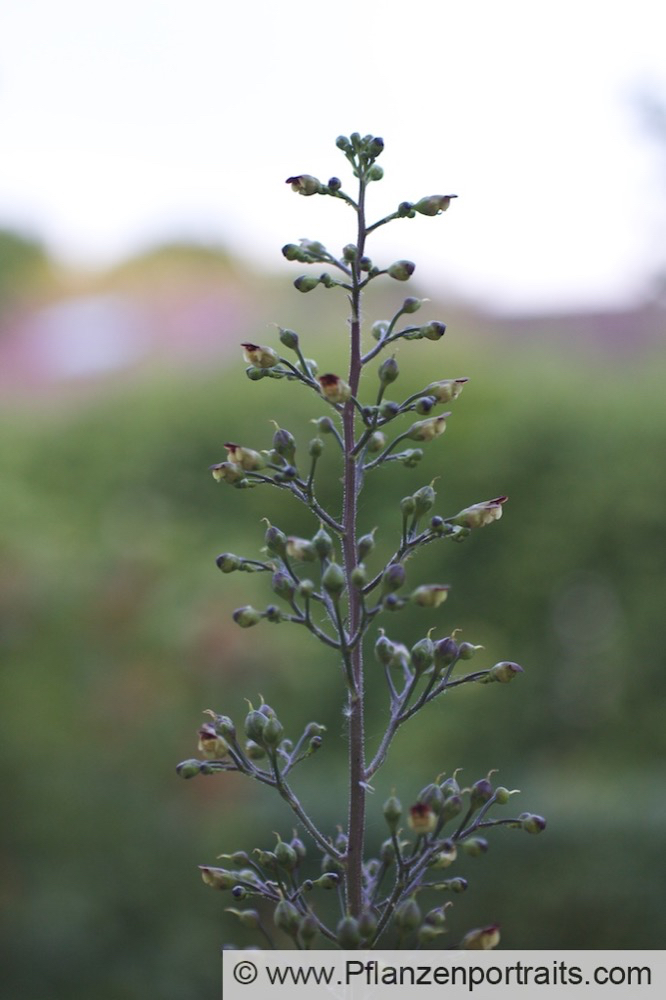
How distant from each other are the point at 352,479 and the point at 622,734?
7091 millimetres

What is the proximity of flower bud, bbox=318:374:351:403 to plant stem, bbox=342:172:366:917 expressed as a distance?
84 mm

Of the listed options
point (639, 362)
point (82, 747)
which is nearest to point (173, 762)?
point (82, 747)

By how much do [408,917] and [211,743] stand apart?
0.33 meters

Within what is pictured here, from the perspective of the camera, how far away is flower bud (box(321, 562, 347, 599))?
142 centimetres

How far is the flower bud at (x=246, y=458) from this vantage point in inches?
57.8

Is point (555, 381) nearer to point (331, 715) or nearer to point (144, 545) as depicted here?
point (331, 715)

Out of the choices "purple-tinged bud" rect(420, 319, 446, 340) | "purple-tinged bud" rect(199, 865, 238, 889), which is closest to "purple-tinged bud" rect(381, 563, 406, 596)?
"purple-tinged bud" rect(420, 319, 446, 340)

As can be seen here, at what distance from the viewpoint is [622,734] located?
26.4 ft

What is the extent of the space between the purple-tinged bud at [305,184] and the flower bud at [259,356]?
22cm

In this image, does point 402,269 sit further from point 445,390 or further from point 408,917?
point 408,917

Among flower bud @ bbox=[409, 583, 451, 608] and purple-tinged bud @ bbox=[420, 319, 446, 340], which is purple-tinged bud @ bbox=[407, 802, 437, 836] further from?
purple-tinged bud @ bbox=[420, 319, 446, 340]

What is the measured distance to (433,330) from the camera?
1489 mm

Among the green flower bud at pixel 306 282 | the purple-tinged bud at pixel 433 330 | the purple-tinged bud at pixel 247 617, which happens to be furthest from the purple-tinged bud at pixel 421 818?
the green flower bud at pixel 306 282

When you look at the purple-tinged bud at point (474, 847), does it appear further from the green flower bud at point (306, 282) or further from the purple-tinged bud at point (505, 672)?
the green flower bud at point (306, 282)
